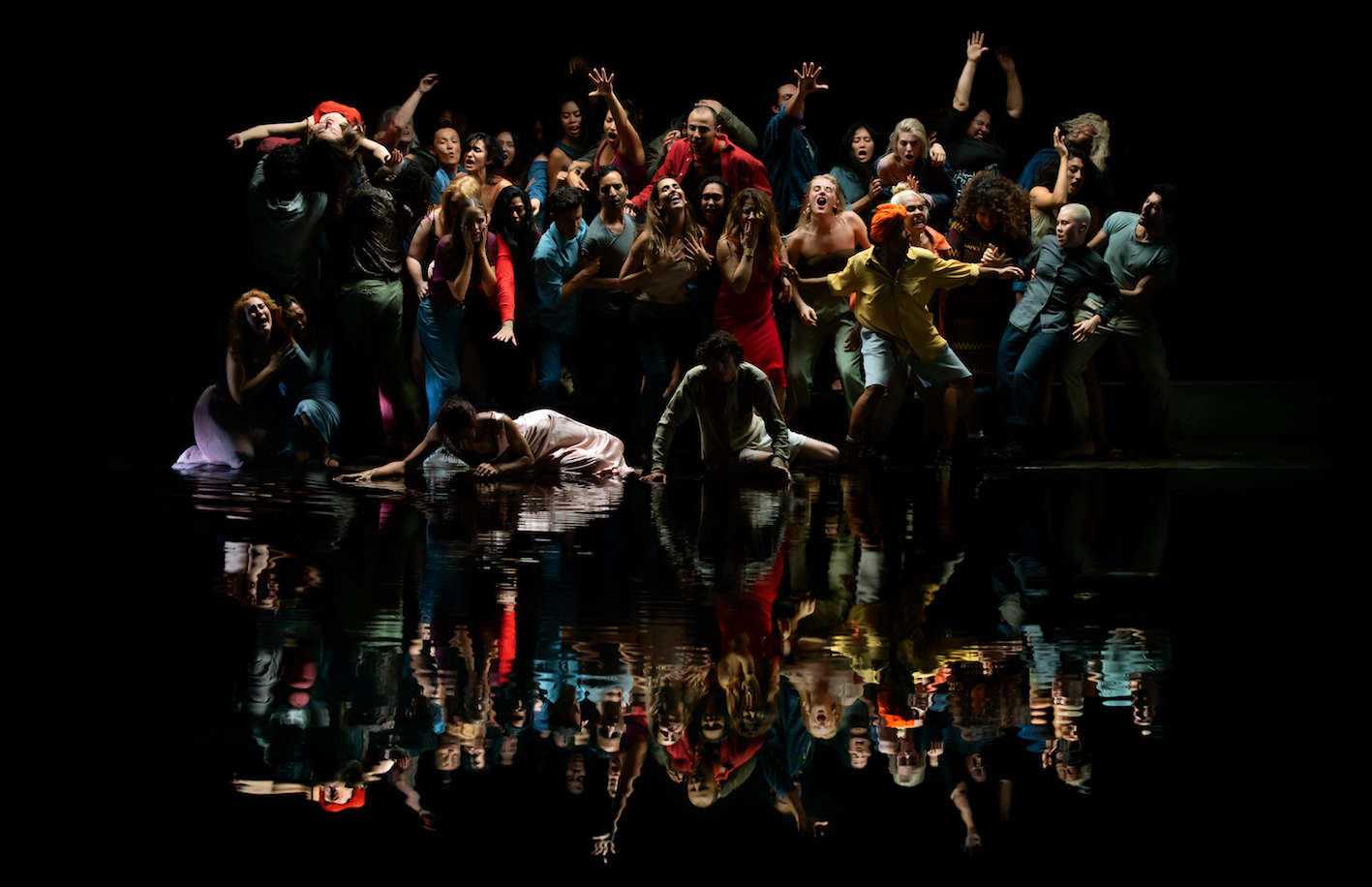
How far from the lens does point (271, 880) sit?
181 cm

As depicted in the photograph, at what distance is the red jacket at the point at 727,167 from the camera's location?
274 inches

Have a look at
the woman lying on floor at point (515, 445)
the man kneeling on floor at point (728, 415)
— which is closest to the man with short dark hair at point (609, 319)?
the woman lying on floor at point (515, 445)

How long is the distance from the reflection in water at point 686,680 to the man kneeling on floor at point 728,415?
50.6 inches

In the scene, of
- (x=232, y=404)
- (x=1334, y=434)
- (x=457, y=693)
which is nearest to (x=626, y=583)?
(x=457, y=693)

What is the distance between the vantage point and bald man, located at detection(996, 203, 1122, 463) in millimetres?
7031

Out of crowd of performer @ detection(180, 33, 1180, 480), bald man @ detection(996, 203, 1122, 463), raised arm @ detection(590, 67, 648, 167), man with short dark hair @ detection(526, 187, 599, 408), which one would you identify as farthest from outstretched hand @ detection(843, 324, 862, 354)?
raised arm @ detection(590, 67, 648, 167)

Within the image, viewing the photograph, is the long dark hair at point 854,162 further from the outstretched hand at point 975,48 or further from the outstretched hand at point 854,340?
the outstretched hand at point 854,340

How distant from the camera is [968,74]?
7.67 m

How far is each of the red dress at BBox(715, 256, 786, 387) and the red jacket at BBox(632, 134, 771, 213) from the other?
1.97 ft

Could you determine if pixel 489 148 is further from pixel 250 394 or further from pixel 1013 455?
pixel 1013 455

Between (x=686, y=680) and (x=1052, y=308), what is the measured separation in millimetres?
5066

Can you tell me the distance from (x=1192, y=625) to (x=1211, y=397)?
556 centimetres

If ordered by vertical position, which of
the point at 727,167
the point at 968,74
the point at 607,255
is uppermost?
the point at 968,74

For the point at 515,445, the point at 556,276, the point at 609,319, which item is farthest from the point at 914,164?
the point at 515,445
